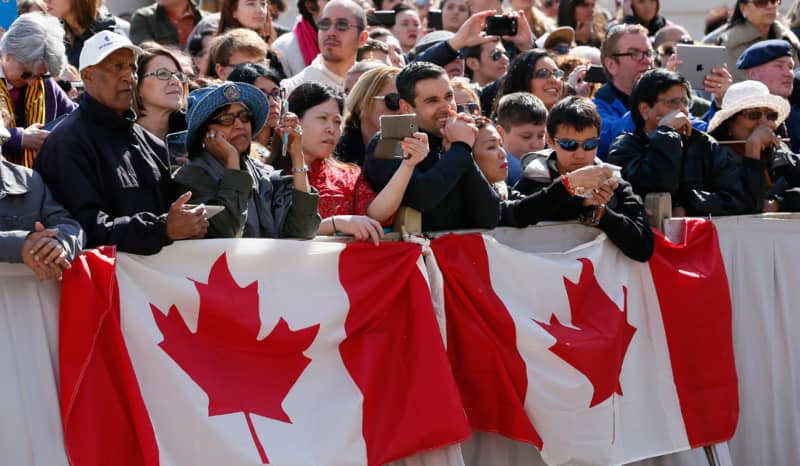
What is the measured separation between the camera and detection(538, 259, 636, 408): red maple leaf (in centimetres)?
613

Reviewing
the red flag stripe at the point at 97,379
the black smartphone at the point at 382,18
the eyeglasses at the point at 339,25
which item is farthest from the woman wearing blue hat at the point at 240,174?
the black smartphone at the point at 382,18

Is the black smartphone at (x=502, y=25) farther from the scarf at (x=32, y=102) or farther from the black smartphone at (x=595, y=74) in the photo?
the scarf at (x=32, y=102)

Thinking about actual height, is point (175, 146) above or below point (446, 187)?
above

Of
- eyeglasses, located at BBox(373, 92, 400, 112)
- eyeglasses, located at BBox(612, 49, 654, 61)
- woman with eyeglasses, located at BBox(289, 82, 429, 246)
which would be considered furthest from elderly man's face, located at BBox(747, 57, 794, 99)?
woman with eyeglasses, located at BBox(289, 82, 429, 246)

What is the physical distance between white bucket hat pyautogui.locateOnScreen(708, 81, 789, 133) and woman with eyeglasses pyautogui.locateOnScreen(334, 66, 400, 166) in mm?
2026

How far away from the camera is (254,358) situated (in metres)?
5.38

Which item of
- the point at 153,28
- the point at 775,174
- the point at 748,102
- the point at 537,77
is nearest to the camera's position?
the point at 748,102

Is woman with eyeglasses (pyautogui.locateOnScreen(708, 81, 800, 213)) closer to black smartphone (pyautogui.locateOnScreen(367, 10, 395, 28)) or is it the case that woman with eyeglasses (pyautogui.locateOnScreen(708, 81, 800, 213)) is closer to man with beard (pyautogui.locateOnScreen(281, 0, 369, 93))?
man with beard (pyautogui.locateOnScreen(281, 0, 369, 93))

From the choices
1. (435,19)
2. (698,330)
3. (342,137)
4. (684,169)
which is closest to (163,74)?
(342,137)

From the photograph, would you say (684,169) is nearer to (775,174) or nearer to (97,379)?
(775,174)

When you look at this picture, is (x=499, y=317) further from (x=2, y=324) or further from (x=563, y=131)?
(x=2, y=324)

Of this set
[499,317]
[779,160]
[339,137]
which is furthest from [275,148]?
[779,160]

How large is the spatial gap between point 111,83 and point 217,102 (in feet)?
1.45

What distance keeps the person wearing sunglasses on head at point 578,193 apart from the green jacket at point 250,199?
115cm
